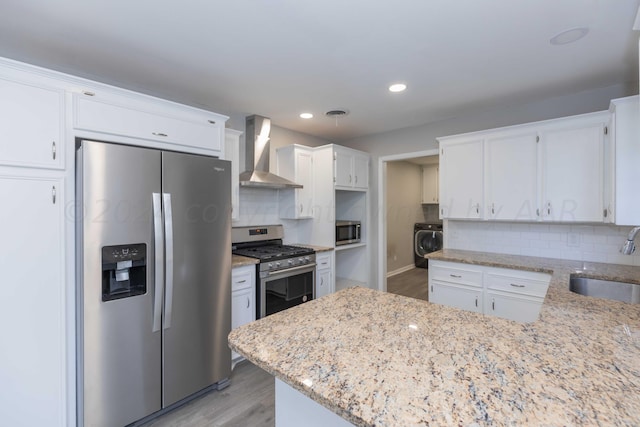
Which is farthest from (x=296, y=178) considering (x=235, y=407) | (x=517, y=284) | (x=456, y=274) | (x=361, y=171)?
(x=517, y=284)

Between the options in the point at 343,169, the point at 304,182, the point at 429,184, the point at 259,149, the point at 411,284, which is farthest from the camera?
the point at 429,184

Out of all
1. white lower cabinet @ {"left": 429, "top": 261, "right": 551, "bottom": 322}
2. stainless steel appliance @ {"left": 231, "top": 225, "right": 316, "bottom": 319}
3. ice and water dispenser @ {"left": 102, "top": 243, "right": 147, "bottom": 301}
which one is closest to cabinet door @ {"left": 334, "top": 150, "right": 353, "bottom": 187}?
stainless steel appliance @ {"left": 231, "top": 225, "right": 316, "bottom": 319}

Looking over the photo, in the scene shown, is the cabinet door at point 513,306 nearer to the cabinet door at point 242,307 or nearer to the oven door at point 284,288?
the oven door at point 284,288

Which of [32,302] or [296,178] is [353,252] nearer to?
[296,178]

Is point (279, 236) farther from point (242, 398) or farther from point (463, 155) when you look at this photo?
point (463, 155)

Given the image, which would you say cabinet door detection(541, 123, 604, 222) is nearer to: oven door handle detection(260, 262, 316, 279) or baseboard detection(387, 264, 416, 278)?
oven door handle detection(260, 262, 316, 279)

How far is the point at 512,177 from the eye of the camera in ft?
9.39

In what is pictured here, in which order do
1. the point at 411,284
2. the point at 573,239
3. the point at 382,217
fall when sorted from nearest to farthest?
the point at 573,239 → the point at 382,217 → the point at 411,284

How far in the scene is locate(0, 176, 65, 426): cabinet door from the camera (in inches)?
63.0

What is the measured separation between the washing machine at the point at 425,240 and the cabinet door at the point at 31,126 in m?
6.14

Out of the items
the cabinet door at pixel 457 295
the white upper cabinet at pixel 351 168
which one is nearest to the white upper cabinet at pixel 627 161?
the cabinet door at pixel 457 295

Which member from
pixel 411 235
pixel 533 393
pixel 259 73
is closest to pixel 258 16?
pixel 259 73

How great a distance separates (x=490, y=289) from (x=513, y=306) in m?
0.22

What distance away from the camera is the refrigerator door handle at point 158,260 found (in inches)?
76.5
